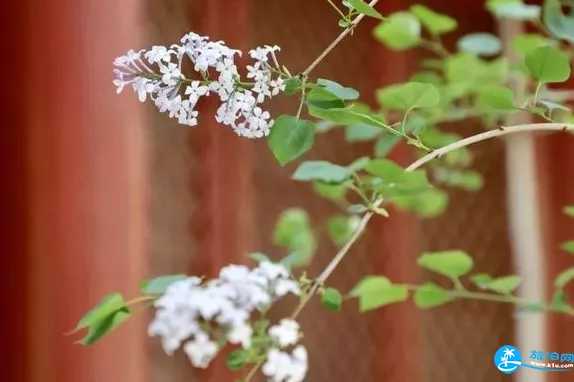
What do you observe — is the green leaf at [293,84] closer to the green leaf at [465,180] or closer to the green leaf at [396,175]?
the green leaf at [396,175]

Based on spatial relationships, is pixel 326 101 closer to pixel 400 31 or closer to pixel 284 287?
pixel 284 287

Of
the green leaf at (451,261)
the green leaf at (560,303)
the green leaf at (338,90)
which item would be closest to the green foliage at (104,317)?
the green leaf at (338,90)

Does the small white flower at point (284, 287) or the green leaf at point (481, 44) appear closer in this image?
the small white flower at point (284, 287)

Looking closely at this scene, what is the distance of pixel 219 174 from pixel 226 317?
0.60 m

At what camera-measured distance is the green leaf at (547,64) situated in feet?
1.89

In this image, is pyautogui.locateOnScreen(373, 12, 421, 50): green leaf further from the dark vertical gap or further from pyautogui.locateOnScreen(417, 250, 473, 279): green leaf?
the dark vertical gap

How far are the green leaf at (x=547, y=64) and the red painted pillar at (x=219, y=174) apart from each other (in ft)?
1.59

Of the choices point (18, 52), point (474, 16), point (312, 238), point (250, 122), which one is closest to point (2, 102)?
point (18, 52)

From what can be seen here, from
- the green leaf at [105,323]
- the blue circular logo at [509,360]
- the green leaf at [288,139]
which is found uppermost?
the green leaf at [288,139]

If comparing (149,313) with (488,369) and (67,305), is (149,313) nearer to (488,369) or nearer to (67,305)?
(67,305)

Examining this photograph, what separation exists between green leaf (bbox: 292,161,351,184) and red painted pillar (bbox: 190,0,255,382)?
0.37 meters

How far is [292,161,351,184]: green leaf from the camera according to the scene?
602 mm

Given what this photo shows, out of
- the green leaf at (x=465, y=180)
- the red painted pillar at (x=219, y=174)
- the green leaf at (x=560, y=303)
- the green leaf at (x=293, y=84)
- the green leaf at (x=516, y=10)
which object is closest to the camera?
the green leaf at (x=293, y=84)

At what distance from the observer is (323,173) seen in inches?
24.0
